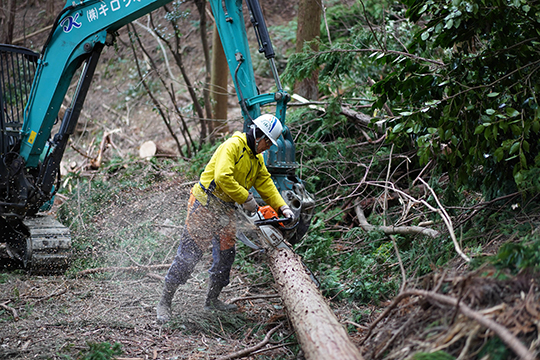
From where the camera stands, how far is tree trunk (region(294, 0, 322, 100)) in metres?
8.31

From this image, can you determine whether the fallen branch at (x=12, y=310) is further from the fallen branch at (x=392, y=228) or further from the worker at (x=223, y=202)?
the fallen branch at (x=392, y=228)

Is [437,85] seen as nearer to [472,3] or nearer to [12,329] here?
[472,3]

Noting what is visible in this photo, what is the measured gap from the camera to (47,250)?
572 centimetres

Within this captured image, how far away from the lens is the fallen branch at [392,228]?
4717 mm

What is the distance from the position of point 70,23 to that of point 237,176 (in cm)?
297

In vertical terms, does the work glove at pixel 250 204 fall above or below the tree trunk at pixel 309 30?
→ below

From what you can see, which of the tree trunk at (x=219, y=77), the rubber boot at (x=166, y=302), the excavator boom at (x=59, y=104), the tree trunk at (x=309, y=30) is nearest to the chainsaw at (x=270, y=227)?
the excavator boom at (x=59, y=104)

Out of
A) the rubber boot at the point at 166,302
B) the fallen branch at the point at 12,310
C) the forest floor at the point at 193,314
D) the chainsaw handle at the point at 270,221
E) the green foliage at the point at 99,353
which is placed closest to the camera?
the forest floor at the point at 193,314

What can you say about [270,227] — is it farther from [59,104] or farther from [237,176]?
[59,104]

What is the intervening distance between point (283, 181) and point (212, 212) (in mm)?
793

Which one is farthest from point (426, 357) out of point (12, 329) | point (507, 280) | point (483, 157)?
point (12, 329)

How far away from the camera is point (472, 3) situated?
365 cm

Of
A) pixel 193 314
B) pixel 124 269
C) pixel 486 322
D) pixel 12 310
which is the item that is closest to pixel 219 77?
pixel 124 269

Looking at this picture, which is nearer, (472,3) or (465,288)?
(465,288)
